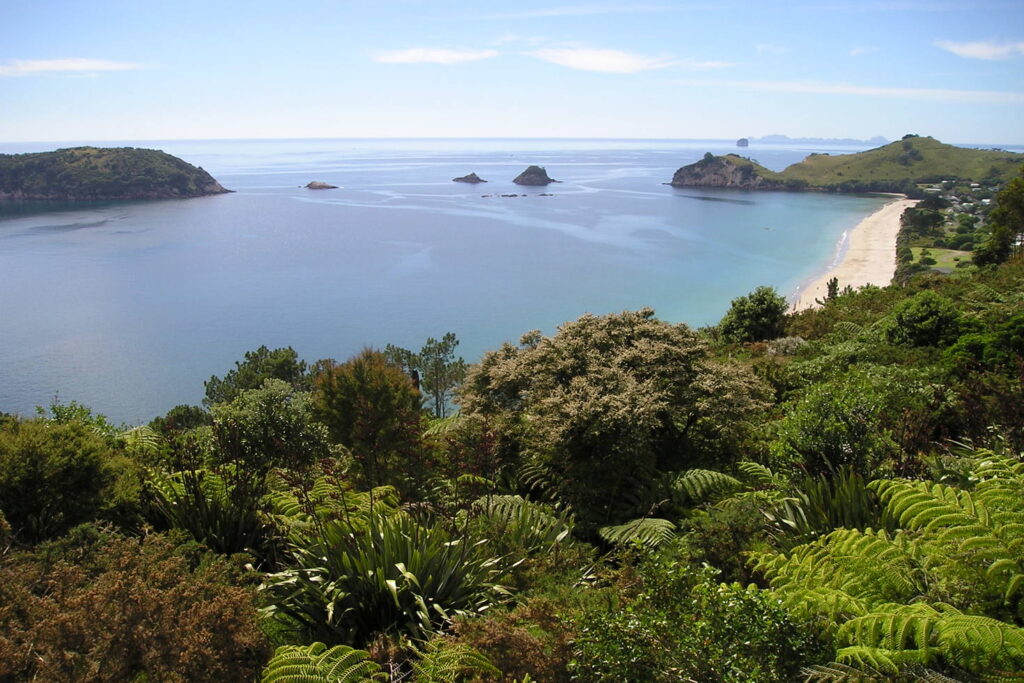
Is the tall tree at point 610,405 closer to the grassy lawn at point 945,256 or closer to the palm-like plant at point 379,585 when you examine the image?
the palm-like plant at point 379,585

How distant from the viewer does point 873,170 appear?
13938 centimetres

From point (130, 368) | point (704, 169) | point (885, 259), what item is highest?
point (704, 169)

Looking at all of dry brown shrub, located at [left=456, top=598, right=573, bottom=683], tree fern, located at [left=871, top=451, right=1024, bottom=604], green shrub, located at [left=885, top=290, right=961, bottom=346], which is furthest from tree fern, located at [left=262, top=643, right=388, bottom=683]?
green shrub, located at [left=885, top=290, right=961, bottom=346]

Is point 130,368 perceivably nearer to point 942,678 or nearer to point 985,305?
point 985,305

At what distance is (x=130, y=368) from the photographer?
39.7 metres

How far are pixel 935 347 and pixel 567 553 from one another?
431 inches

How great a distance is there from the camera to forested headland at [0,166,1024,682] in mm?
3070

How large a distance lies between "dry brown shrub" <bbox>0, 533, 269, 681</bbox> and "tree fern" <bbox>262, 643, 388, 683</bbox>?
0.17 m

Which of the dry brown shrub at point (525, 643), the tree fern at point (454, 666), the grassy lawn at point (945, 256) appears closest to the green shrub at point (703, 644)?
the dry brown shrub at point (525, 643)

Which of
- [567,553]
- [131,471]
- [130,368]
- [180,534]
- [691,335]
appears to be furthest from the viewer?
[130,368]

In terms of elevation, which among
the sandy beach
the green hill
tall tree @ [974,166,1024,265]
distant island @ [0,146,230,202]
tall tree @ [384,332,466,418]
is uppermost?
the green hill

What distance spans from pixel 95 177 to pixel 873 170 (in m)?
149

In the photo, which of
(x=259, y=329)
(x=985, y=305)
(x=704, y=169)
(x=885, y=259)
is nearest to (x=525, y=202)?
(x=704, y=169)

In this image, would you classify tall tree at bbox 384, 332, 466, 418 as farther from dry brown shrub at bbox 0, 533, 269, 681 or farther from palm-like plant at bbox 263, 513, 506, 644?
dry brown shrub at bbox 0, 533, 269, 681
